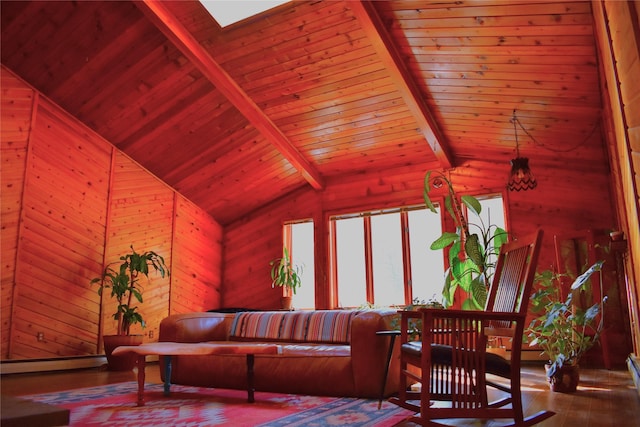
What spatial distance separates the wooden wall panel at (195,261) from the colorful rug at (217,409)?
11.1 feet

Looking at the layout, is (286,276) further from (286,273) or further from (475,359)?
(475,359)

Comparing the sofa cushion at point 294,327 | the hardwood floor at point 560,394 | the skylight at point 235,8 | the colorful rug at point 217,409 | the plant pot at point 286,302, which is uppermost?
the skylight at point 235,8

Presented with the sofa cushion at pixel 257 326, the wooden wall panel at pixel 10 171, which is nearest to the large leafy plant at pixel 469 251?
the sofa cushion at pixel 257 326

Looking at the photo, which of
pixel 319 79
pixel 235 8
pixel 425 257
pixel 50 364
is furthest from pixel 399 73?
pixel 50 364

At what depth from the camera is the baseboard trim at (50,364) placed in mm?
4777

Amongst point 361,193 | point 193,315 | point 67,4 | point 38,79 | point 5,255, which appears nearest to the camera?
point 193,315

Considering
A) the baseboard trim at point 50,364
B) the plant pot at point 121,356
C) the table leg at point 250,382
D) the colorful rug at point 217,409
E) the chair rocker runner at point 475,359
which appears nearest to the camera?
the chair rocker runner at point 475,359

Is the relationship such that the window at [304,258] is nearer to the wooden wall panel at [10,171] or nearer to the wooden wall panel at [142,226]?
the wooden wall panel at [142,226]

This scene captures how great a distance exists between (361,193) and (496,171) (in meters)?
1.97

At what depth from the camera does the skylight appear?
4.39 metres

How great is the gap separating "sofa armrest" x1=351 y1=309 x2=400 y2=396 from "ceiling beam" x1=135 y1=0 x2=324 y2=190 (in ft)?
10.9

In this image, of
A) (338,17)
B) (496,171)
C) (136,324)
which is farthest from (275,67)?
(136,324)

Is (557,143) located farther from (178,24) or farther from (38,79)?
(38,79)

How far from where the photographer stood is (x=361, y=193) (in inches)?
283
